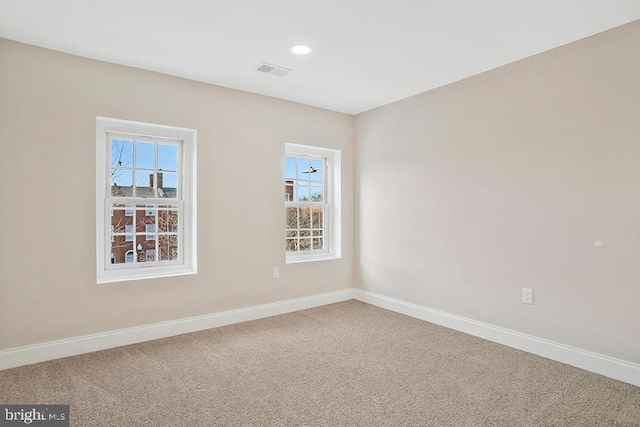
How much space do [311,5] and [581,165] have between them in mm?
2278

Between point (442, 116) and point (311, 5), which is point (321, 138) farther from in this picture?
point (311, 5)

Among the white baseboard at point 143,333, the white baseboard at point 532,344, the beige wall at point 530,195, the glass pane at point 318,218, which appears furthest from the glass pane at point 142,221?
the white baseboard at point 532,344

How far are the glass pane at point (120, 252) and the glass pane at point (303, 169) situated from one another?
6.80 feet

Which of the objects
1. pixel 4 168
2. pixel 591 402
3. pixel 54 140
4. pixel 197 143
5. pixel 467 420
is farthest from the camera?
pixel 197 143

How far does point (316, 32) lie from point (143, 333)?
9.61 ft

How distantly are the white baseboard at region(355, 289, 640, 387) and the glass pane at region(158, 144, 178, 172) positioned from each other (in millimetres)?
2830

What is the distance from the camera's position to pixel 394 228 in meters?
4.29

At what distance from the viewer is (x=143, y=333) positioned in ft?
10.8

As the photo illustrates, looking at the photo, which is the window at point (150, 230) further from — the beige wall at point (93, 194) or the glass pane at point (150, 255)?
the beige wall at point (93, 194)

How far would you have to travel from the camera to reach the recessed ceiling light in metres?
2.88

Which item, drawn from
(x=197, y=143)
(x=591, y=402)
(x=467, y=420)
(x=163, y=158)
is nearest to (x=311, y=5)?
(x=197, y=143)

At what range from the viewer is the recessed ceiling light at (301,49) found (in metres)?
2.88

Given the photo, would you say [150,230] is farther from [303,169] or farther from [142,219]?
[303,169]

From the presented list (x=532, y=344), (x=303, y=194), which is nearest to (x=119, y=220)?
(x=303, y=194)
